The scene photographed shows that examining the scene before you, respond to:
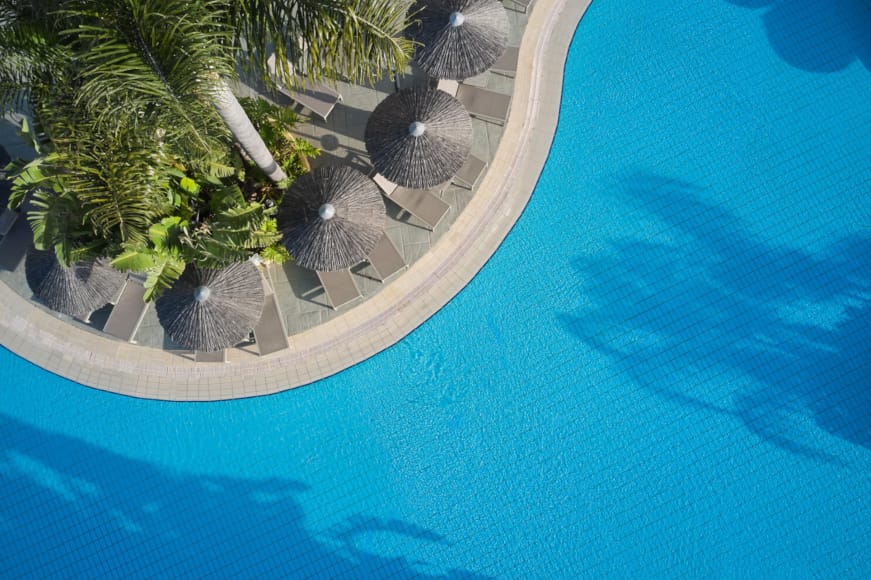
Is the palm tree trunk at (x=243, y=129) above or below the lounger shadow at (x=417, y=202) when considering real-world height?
above

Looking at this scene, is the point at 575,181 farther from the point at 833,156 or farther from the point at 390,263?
the point at 833,156

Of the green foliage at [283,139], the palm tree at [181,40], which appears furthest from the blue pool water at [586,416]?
the palm tree at [181,40]

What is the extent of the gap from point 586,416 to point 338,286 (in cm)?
485

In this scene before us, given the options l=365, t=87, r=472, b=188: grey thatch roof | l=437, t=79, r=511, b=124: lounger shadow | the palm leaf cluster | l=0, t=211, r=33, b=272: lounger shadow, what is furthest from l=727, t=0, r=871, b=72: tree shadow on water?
l=0, t=211, r=33, b=272: lounger shadow

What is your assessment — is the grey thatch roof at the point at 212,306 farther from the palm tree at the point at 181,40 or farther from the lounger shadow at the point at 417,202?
the palm tree at the point at 181,40

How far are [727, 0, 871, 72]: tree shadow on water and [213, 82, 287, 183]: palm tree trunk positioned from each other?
9.17m

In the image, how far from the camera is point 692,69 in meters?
10.9

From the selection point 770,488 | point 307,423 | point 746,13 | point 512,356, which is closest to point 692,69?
point 746,13

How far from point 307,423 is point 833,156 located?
34.9 ft

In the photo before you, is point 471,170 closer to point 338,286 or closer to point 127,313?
point 338,286

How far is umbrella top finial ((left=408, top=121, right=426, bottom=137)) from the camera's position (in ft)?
29.3

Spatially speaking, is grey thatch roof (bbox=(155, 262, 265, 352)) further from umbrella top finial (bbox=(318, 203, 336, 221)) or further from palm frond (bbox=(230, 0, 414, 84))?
palm frond (bbox=(230, 0, 414, 84))

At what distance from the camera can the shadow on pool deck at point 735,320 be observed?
10.0 m

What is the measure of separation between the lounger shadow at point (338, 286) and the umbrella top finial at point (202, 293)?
192 cm
